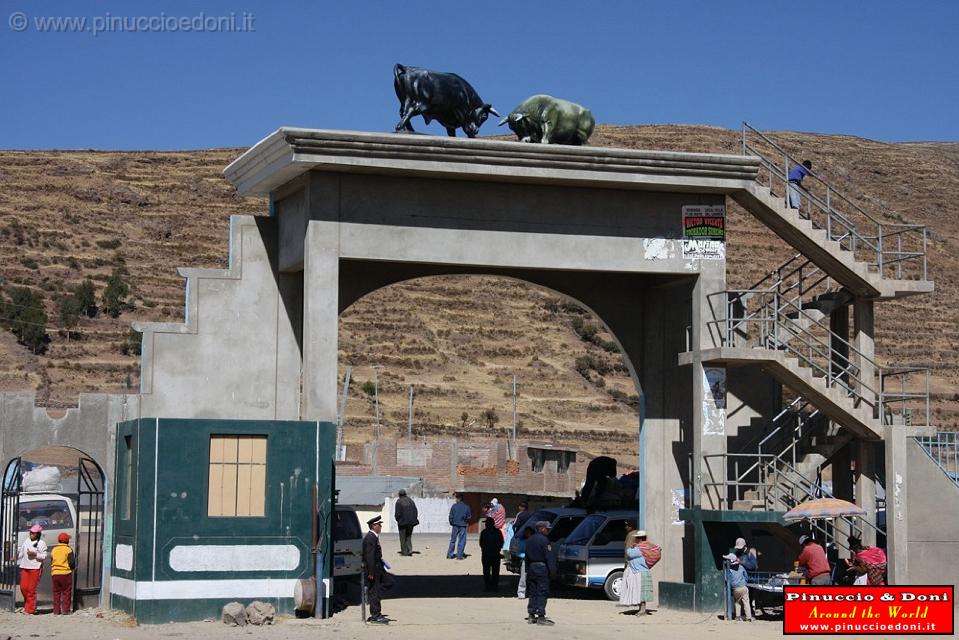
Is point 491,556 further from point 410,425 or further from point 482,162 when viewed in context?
point 410,425

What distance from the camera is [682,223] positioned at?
78.0ft

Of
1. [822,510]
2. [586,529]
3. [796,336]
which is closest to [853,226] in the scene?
[796,336]

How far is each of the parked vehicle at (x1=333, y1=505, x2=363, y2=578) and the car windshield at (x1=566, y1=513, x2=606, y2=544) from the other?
3842 millimetres

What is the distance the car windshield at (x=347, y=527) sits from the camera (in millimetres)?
26172

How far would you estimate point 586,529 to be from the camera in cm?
2606

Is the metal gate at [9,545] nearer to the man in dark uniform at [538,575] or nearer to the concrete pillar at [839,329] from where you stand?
the man in dark uniform at [538,575]

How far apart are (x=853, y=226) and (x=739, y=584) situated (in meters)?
6.59

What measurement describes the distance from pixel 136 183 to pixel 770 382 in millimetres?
82654

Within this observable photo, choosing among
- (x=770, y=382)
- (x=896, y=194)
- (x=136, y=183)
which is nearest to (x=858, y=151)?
(x=896, y=194)

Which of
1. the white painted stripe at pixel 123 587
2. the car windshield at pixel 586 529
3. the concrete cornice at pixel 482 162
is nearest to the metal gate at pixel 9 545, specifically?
the white painted stripe at pixel 123 587

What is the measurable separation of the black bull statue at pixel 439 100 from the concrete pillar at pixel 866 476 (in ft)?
27.5

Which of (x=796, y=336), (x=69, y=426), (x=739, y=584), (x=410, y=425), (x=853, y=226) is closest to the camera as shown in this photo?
(x=739, y=584)

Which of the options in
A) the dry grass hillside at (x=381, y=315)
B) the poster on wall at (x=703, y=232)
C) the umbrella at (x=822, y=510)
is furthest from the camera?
the dry grass hillside at (x=381, y=315)

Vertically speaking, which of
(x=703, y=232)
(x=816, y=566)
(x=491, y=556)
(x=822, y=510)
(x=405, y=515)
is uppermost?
(x=703, y=232)
